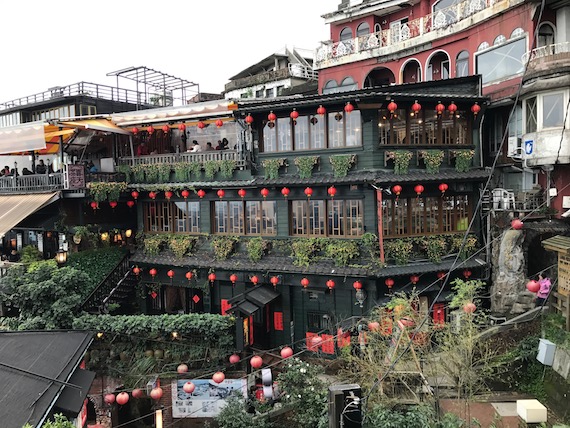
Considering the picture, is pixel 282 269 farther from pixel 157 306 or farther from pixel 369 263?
pixel 157 306

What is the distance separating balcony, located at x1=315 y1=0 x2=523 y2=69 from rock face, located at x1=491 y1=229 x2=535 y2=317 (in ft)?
34.3

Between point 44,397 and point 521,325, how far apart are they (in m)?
16.6

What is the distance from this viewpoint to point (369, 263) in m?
19.2

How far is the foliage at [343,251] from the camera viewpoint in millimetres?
19344

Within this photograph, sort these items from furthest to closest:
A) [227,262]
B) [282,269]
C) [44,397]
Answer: [227,262]
[282,269]
[44,397]

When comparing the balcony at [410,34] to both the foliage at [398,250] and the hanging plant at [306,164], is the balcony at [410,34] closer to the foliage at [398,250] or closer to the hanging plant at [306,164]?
the hanging plant at [306,164]

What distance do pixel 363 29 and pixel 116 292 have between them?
2299 cm

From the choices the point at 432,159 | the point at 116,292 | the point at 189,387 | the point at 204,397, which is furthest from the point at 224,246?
the point at 432,159

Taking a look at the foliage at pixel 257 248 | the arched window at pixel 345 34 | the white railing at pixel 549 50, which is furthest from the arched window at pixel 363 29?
the foliage at pixel 257 248

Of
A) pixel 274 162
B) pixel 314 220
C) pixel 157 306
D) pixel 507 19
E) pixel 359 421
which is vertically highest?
pixel 507 19

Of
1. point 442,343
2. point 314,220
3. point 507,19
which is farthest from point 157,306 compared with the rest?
point 507,19

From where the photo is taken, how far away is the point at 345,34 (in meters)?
32.2

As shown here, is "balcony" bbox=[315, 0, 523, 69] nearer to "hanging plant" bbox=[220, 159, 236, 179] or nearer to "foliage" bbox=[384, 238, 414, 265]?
"foliage" bbox=[384, 238, 414, 265]

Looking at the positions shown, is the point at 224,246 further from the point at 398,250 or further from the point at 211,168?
the point at 398,250
